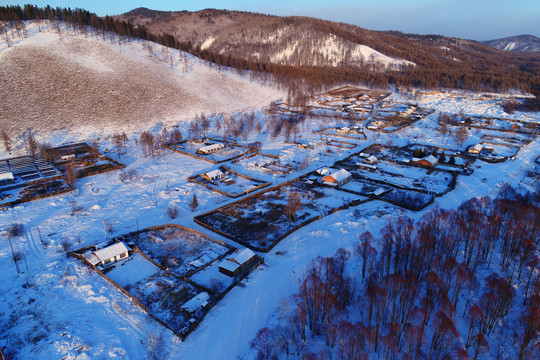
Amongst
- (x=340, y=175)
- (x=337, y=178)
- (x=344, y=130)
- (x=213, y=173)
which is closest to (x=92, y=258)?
(x=213, y=173)

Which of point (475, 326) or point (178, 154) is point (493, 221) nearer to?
point (475, 326)

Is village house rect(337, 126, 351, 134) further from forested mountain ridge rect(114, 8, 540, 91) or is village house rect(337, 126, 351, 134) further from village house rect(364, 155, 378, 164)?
forested mountain ridge rect(114, 8, 540, 91)

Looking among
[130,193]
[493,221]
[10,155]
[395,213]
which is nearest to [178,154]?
[130,193]

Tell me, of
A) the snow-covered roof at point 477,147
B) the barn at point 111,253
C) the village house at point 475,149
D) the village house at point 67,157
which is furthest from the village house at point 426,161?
the village house at point 67,157

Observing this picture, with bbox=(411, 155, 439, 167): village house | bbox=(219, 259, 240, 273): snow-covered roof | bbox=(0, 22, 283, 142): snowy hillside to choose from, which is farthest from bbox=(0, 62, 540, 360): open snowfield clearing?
bbox=(0, 22, 283, 142): snowy hillside

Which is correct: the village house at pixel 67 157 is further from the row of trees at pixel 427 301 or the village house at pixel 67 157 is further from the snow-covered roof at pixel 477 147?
the snow-covered roof at pixel 477 147

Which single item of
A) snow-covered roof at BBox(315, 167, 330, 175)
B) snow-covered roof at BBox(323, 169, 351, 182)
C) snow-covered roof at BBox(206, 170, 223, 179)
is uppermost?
snow-covered roof at BBox(323, 169, 351, 182)
